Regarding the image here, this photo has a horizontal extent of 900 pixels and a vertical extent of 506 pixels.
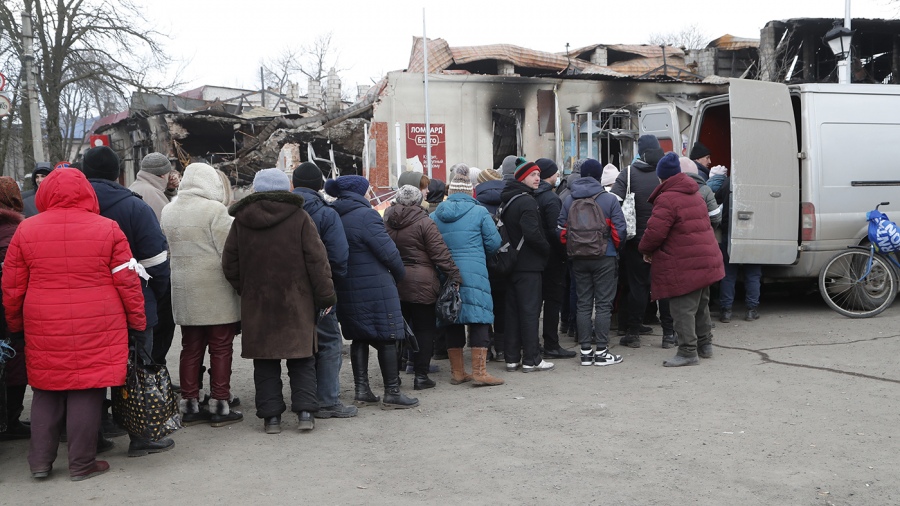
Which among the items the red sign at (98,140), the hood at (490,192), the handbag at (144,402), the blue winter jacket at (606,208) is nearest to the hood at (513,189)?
the hood at (490,192)

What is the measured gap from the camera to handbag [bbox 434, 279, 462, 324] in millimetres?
6445

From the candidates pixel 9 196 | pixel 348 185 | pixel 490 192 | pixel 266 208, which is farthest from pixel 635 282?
pixel 9 196

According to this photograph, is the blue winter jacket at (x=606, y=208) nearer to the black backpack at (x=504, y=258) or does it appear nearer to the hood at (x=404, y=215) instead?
the black backpack at (x=504, y=258)

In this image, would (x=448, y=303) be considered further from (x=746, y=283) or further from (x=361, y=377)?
(x=746, y=283)

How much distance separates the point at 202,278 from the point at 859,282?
6869mm

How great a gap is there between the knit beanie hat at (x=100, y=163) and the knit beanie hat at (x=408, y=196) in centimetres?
211

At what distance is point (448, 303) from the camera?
6.46 metres

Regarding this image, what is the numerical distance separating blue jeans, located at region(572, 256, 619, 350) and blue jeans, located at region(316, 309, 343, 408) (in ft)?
8.01

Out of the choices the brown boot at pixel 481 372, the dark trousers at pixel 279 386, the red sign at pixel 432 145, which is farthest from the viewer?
the red sign at pixel 432 145

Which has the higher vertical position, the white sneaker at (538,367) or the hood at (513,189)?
the hood at (513,189)

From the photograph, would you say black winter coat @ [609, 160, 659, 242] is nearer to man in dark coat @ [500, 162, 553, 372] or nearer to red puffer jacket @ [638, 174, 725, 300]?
red puffer jacket @ [638, 174, 725, 300]

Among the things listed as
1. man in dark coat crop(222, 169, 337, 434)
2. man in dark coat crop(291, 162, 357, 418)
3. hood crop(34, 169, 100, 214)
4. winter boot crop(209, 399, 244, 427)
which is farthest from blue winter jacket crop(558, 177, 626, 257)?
hood crop(34, 169, 100, 214)

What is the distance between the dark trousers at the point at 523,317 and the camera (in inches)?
278

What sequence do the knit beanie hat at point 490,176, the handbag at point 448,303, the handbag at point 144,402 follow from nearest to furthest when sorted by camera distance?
the handbag at point 144,402 → the handbag at point 448,303 → the knit beanie hat at point 490,176
